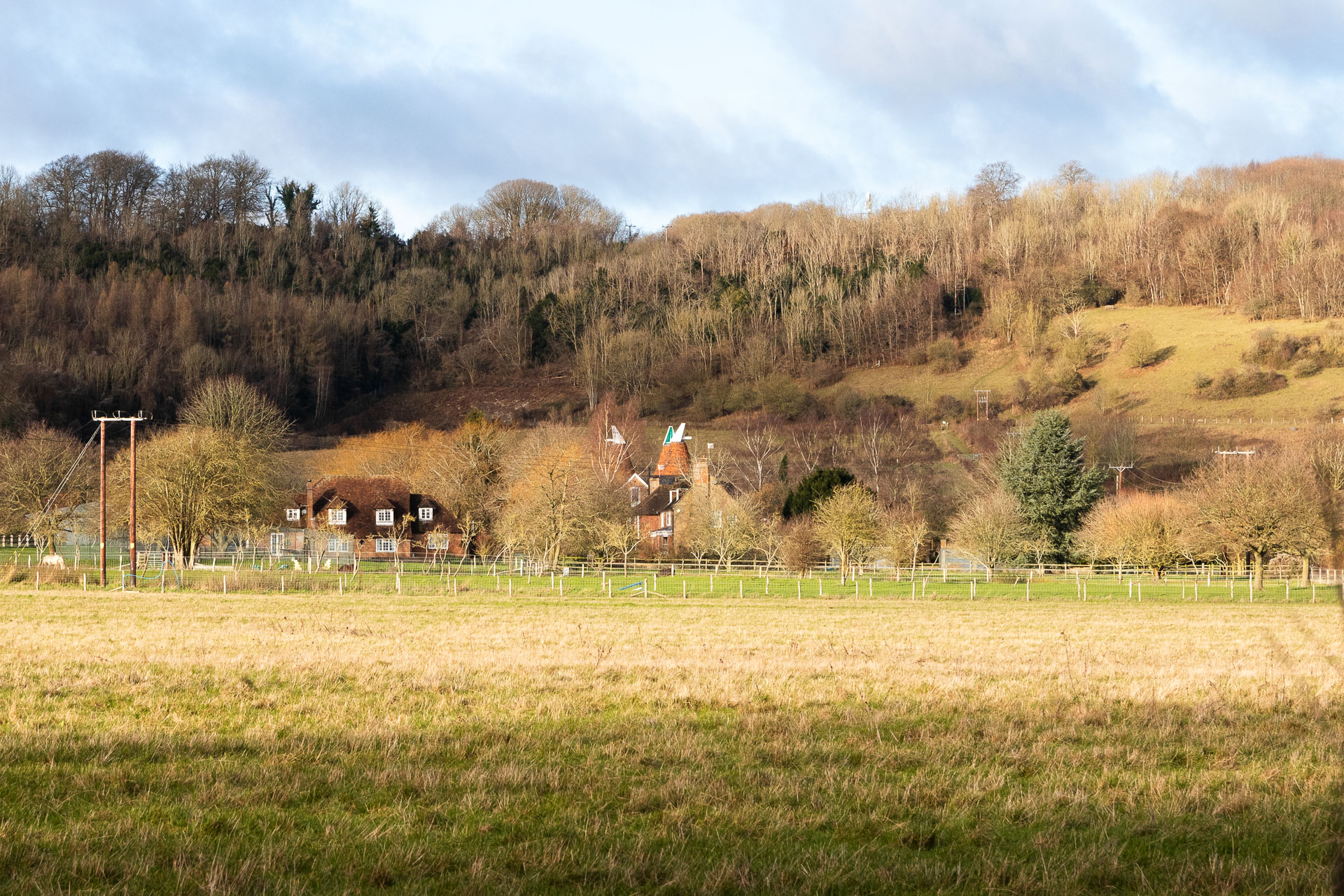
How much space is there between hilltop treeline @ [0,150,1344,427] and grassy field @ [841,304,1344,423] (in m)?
4.23

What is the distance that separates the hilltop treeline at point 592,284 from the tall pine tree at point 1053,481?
46.8m

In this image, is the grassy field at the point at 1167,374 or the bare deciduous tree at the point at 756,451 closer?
the bare deciduous tree at the point at 756,451

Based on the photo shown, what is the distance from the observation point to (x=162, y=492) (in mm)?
61688

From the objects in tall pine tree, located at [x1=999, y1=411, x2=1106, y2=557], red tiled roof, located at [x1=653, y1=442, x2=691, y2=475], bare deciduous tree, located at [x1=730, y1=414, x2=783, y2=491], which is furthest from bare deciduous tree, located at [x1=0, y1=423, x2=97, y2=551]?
tall pine tree, located at [x1=999, y1=411, x2=1106, y2=557]

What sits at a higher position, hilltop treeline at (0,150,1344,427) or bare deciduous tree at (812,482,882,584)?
hilltop treeline at (0,150,1344,427)

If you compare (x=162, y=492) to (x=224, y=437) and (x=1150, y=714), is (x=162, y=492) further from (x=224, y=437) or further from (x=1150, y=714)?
(x=1150, y=714)

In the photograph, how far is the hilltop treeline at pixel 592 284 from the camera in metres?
128

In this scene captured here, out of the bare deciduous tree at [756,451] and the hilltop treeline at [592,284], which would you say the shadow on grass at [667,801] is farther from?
the hilltop treeline at [592,284]

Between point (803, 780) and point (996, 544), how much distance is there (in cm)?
5515

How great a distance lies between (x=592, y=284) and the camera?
6275 inches

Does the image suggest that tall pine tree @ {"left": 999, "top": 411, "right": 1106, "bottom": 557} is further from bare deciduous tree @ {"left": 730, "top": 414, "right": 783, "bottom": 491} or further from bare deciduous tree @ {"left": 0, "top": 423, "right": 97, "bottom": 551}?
bare deciduous tree @ {"left": 0, "top": 423, "right": 97, "bottom": 551}

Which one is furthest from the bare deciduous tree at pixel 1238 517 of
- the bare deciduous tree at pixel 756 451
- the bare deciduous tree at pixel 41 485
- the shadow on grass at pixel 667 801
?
the bare deciduous tree at pixel 41 485

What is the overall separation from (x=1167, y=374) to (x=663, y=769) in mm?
117783

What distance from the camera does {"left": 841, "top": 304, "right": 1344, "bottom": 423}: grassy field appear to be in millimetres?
103000
